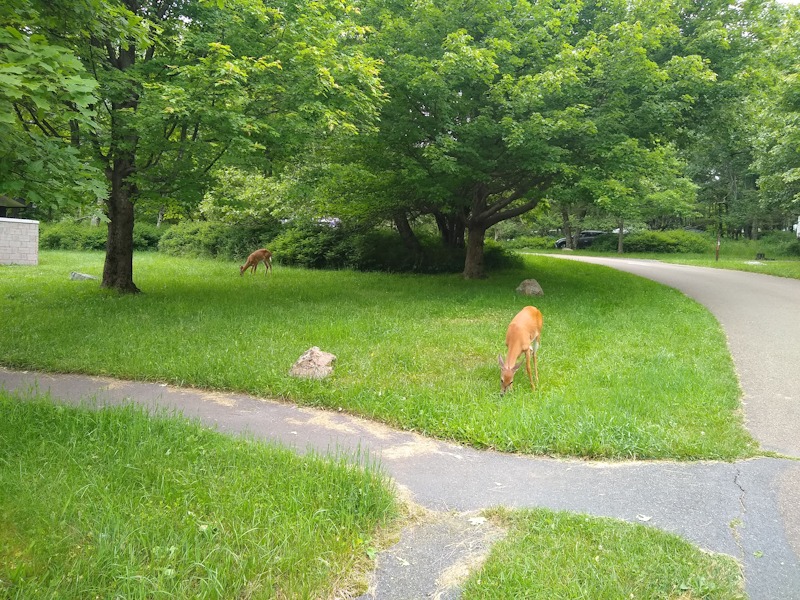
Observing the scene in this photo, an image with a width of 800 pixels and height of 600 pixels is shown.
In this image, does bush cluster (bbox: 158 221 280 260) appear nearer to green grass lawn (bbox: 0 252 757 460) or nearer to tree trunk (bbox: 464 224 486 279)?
tree trunk (bbox: 464 224 486 279)

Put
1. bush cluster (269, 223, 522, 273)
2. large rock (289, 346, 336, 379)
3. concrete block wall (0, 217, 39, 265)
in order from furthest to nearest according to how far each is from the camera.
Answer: bush cluster (269, 223, 522, 273)
concrete block wall (0, 217, 39, 265)
large rock (289, 346, 336, 379)

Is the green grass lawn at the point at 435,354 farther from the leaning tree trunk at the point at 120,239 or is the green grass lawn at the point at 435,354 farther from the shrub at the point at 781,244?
the shrub at the point at 781,244

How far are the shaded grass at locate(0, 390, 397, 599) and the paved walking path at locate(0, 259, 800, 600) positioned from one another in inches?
15.1

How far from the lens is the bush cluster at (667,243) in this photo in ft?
118

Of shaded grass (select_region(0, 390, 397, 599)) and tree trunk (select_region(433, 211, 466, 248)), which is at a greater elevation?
tree trunk (select_region(433, 211, 466, 248))

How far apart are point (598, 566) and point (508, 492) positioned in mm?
1109

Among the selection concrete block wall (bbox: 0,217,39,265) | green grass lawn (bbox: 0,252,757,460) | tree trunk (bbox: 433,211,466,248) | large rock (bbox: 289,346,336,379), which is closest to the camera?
green grass lawn (bbox: 0,252,757,460)

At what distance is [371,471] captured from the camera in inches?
163

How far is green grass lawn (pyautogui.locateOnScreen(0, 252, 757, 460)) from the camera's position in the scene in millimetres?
5312

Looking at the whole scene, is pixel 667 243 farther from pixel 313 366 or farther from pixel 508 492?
pixel 508 492

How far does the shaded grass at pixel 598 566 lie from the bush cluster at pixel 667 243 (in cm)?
3606

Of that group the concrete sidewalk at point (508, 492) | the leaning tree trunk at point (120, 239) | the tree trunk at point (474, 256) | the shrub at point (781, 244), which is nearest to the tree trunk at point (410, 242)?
the tree trunk at point (474, 256)

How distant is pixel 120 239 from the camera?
1289 centimetres

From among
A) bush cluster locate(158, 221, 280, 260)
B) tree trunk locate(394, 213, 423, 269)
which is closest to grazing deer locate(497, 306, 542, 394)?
tree trunk locate(394, 213, 423, 269)
